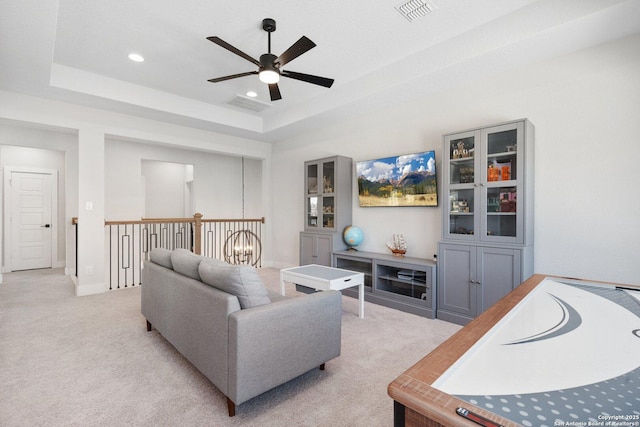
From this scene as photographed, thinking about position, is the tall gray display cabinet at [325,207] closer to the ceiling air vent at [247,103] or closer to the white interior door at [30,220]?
the ceiling air vent at [247,103]

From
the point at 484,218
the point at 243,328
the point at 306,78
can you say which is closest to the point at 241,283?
the point at 243,328

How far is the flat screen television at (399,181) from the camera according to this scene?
3.89m

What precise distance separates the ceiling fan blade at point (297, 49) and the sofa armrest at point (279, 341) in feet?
6.34

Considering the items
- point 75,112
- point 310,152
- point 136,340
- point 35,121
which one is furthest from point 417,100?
point 35,121

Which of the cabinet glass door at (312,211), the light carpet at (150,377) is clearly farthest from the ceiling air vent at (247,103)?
the light carpet at (150,377)

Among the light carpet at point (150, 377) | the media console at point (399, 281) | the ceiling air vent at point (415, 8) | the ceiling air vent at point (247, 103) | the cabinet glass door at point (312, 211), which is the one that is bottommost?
the light carpet at point (150, 377)

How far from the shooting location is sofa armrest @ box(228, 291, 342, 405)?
1765 millimetres

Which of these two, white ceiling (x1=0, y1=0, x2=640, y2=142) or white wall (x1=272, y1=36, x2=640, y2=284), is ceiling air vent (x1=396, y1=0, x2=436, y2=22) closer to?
white ceiling (x1=0, y1=0, x2=640, y2=142)

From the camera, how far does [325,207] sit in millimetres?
4910

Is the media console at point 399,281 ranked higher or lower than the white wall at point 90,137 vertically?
lower

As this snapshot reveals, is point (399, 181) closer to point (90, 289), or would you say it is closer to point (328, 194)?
point (328, 194)

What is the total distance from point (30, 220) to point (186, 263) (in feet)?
20.0

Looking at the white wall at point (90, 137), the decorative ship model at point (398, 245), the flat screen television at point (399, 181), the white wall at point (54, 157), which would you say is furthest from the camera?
the white wall at point (54, 157)

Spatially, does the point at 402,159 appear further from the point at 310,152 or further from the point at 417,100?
the point at 310,152
